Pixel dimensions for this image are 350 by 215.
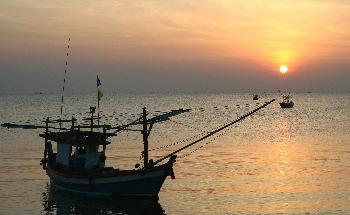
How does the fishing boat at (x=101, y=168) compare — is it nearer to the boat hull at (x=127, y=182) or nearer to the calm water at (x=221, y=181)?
the boat hull at (x=127, y=182)

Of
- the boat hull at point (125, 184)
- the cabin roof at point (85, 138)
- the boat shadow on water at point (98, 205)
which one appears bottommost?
the boat shadow on water at point (98, 205)

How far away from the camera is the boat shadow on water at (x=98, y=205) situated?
3222cm

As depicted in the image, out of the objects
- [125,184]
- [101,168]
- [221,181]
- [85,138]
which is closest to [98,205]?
[125,184]

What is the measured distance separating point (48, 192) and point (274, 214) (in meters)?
16.6

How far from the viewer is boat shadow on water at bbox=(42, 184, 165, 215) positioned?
32219mm

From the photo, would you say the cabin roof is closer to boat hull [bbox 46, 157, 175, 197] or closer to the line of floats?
the line of floats

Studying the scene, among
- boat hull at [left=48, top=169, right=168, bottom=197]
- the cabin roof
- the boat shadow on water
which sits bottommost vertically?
the boat shadow on water

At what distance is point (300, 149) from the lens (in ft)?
204

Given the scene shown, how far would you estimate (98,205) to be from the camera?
33.7 m

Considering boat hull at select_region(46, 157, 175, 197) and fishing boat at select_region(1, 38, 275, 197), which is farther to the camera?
fishing boat at select_region(1, 38, 275, 197)

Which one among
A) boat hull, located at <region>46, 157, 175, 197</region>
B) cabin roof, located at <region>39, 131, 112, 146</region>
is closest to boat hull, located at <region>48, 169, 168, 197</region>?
boat hull, located at <region>46, 157, 175, 197</region>

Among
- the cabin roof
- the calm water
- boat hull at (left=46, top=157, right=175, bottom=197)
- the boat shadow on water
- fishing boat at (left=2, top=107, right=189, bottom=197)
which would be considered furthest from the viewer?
the cabin roof

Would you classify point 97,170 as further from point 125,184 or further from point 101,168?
point 125,184

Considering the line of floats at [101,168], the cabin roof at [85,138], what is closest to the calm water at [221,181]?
the line of floats at [101,168]
